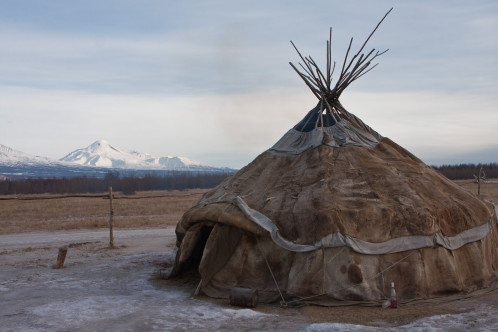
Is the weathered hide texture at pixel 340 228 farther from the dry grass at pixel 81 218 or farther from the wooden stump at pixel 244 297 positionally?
the dry grass at pixel 81 218

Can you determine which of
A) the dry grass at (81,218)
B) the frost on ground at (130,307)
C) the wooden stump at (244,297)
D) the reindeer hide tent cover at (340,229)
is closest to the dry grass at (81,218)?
the dry grass at (81,218)

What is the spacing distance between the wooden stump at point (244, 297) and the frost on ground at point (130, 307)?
0.12 metres

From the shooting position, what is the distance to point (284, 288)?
7.73 metres

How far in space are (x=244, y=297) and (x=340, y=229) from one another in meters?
1.74

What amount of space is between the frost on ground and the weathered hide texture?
488 mm

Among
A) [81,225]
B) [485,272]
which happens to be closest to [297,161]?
[485,272]

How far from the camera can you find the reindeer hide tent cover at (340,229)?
7.59 metres

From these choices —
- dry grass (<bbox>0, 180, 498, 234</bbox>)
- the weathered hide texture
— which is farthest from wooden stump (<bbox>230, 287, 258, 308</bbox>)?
dry grass (<bbox>0, 180, 498, 234</bbox>)

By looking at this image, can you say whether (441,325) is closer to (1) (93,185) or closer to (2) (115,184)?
(2) (115,184)

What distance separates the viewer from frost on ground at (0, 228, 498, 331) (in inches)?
255

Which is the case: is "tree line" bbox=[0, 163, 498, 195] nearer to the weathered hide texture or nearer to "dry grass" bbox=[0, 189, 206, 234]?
"dry grass" bbox=[0, 189, 206, 234]

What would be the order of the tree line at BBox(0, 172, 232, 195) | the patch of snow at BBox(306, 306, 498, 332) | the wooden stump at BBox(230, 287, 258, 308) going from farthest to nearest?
1. the tree line at BBox(0, 172, 232, 195)
2. the wooden stump at BBox(230, 287, 258, 308)
3. the patch of snow at BBox(306, 306, 498, 332)

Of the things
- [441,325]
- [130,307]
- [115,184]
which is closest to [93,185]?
[115,184]

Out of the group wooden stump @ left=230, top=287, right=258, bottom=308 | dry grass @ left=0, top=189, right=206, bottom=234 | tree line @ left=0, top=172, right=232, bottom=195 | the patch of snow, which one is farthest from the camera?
tree line @ left=0, top=172, right=232, bottom=195
